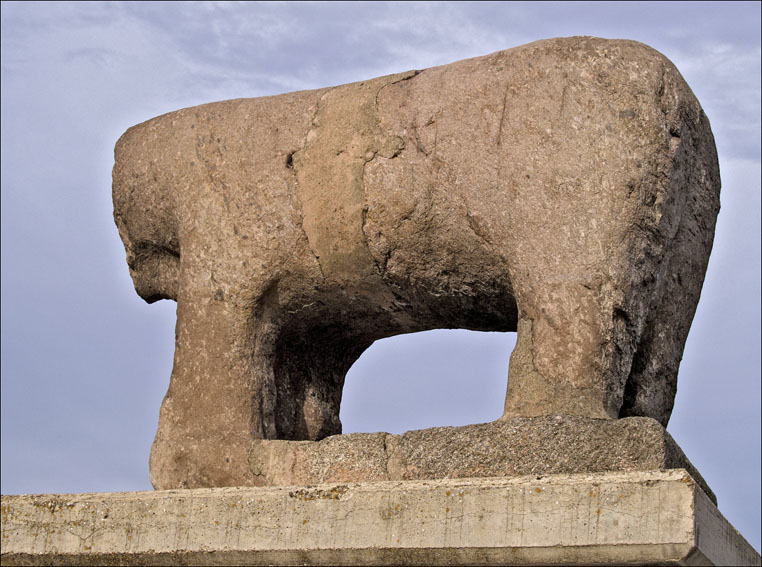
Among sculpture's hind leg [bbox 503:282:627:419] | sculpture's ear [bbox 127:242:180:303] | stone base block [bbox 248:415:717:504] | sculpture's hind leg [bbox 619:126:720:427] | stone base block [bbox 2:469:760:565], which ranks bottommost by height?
stone base block [bbox 2:469:760:565]

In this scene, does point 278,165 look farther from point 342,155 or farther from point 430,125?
point 430,125

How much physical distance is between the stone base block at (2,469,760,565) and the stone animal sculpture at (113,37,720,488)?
0.55m

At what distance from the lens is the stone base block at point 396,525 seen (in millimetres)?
4188

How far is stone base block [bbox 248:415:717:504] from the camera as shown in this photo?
4547 mm

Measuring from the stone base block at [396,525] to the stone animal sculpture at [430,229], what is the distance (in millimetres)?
546

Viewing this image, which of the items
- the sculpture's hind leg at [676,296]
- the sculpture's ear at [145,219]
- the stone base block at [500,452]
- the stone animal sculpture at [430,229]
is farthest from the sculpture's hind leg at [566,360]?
the sculpture's ear at [145,219]

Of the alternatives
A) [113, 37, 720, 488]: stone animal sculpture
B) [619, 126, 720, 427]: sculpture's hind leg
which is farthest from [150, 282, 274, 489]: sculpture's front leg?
[619, 126, 720, 427]: sculpture's hind leg

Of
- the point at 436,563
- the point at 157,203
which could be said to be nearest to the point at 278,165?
the point at 157,203

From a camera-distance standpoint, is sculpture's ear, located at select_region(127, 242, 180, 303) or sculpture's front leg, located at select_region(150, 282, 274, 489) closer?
sculpture's front leg, located at select_region(150, 282, 274, 489)

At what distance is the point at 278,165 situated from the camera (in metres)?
5.48

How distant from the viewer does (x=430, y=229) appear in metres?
5.19

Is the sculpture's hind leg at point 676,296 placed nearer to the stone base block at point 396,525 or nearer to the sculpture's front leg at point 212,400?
the stone base block at point 396,525

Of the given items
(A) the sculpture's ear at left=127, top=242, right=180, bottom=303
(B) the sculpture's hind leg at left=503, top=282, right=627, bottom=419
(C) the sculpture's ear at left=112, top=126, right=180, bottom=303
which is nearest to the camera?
(B) the sculpture's hind leg at left=503, top=282, right=627, bottom=419

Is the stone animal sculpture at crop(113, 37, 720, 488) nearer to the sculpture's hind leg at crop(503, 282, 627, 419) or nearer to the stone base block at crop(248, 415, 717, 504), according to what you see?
the sculpture's hind leg at crop(503, 282, 627, 419)
